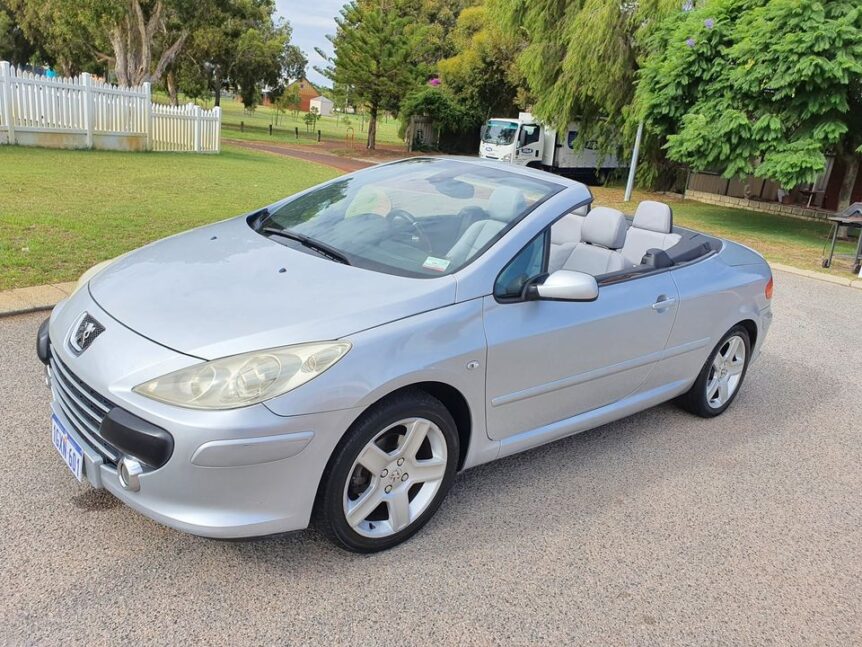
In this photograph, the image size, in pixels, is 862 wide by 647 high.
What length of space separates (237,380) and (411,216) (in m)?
1.50

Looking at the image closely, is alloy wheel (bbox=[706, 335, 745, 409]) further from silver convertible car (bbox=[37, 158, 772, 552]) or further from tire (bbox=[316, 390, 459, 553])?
tire (bbox=[316, 390, 459, 553])

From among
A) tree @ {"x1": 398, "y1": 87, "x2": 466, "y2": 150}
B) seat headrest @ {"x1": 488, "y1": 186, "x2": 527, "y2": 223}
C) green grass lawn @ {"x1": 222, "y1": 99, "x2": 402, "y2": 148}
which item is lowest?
green grass lawn @ {"x1": 222, "y1": 99, "x2": 402, "y2": 148}

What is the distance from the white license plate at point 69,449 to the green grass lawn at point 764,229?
1116 centimetres

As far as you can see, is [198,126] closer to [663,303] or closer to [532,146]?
[532,146]

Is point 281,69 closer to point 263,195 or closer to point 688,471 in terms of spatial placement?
point 263,195

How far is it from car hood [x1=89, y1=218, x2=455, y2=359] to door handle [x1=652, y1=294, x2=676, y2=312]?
1.39 meters

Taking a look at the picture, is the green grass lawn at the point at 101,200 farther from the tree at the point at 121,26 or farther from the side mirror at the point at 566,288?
the tree at the point at 121,26

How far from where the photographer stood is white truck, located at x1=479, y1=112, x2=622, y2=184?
26.1 meters

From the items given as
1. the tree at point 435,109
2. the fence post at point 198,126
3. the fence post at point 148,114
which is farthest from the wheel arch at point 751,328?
the tree at point 435,109

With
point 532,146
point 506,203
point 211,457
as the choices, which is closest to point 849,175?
point 532,146

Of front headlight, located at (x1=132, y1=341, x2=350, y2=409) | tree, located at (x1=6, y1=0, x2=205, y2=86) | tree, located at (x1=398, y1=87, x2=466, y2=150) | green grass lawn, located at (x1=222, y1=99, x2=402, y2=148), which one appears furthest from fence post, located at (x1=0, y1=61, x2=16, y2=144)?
tree, located at (x1=398, y1=87, x2=466, y2=150)

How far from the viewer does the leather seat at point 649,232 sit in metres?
4.54

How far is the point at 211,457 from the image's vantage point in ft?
7.39

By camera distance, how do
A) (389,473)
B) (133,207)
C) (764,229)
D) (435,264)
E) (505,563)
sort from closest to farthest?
1. (389,473)
2. (505,563)
3. (435,264)
4. (133,207)
5. (764,229)
